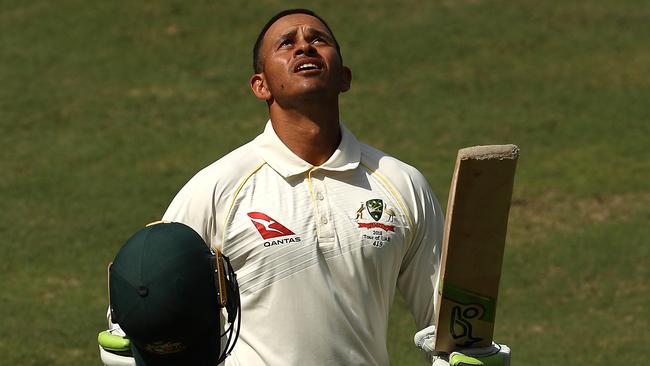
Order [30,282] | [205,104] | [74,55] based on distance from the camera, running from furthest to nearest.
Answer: [74,55] < [205,104] < [30,282]

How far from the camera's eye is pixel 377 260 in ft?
16.6

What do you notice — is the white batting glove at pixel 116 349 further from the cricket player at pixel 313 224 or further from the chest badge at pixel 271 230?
the chest badge at pixel 271 230

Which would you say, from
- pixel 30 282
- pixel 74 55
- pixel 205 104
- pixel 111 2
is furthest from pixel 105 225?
pixel 111 2

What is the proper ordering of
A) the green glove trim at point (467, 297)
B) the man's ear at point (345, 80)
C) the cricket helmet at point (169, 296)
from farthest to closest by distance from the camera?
the man's ear at point (345, 80)
the green glove trim at point (467, 297)
the cricket helmet at point (169, 296)

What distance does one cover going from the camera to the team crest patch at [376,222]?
5059 mm

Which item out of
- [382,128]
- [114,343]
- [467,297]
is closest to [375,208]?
[467,297]

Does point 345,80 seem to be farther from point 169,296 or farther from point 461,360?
point 169,296

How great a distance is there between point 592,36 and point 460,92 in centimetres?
240

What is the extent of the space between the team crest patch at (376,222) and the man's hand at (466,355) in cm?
41

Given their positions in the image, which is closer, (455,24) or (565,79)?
(565,79)

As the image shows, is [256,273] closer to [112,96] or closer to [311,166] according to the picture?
[311,166]

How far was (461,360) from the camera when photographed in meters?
4.79

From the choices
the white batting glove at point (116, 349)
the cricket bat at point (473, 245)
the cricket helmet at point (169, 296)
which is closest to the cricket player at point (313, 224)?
the cricket bat at point (473, 245)

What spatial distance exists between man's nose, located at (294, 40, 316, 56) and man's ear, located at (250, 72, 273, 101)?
22 centimetres
